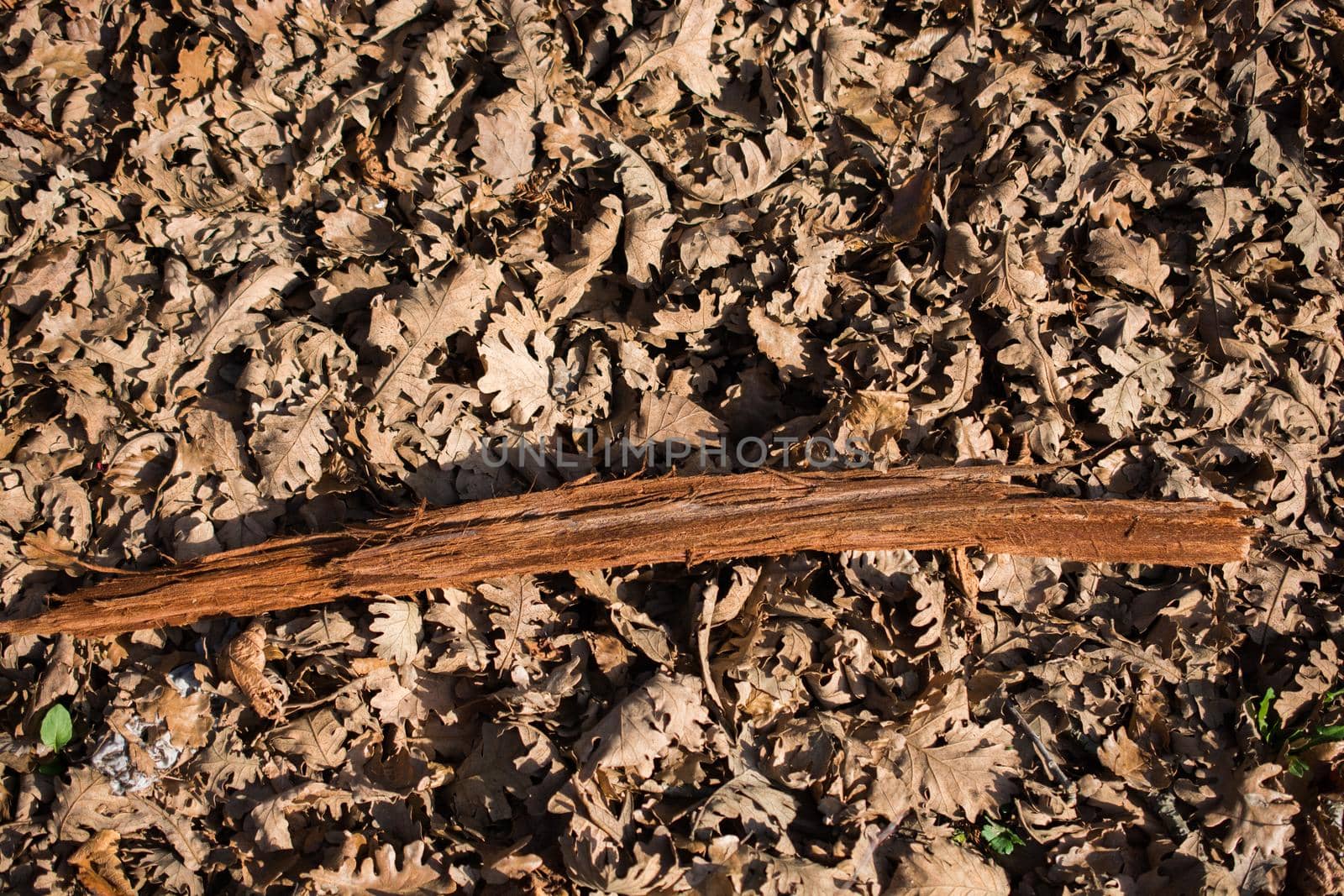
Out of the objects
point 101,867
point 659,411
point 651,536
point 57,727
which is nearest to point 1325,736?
point 651,536

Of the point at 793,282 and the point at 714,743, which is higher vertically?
the point at 793,282

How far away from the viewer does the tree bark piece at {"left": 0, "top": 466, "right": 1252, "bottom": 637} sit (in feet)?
9.51

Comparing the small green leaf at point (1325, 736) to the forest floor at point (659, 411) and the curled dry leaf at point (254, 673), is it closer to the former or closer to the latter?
the forest floor at point (659, 411)

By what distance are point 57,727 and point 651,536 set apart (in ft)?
7.83

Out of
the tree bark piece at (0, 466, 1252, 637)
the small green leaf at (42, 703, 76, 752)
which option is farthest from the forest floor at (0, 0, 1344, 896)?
the tree bark piece at (0, 466, 1252, 637)

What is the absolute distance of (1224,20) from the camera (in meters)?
3.49

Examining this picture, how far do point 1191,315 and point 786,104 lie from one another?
195 cm

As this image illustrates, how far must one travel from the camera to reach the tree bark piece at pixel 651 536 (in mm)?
2898

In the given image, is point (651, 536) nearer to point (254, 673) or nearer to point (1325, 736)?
point (254, 673)

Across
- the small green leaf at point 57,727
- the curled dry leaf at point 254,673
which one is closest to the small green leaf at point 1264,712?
the curled dry leaf at point 254,673

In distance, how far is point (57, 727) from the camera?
2.96 meters

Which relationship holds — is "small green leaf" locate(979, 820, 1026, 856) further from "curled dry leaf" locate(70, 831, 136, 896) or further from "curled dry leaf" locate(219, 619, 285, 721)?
"curled dry leaf" locate(70, 831, 136, 896)

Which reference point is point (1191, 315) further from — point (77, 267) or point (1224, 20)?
point (77, 267)

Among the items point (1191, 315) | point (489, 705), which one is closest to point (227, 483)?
point (489, 705)
